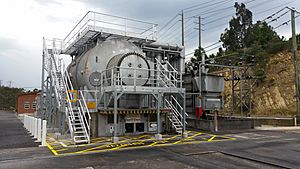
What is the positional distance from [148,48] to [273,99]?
20803 mm

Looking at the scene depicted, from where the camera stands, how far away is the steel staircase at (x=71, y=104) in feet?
38.6

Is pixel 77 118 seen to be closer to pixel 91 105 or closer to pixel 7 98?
pixel 91 105

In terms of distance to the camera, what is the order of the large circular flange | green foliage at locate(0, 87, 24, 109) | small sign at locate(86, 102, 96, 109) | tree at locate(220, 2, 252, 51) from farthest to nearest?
green foliage at locate(0, 87, 24, 109) < tree at locate(220, 2, 252, 51) < the large circular flange < small sign at locate(86, 102, 96, 109)

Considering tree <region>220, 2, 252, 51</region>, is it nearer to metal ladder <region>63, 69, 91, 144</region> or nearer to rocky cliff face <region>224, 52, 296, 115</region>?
rocky cliff face <region>224, 52, 296, 115</region>

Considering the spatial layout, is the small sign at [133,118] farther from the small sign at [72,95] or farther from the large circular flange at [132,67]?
the small sign at [72,95]

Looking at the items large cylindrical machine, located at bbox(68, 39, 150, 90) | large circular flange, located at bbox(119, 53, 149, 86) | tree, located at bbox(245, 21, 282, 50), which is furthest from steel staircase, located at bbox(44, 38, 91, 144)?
tree, located at bbox(245, 21, 282, 50)

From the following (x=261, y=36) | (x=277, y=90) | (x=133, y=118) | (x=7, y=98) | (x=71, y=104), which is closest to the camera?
(x=71, y=104)

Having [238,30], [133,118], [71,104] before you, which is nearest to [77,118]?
[71,104]

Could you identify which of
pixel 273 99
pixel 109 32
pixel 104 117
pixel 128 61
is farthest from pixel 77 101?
pixel 273 99

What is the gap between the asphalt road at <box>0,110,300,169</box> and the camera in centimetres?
789

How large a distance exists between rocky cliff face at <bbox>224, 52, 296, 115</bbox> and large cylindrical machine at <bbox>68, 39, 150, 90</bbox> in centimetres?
2088

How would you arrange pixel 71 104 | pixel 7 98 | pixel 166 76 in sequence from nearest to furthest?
pixel 71 104
pixel 166 76
pixel 7 98

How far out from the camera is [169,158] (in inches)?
349

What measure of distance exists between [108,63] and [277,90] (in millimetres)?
24914
